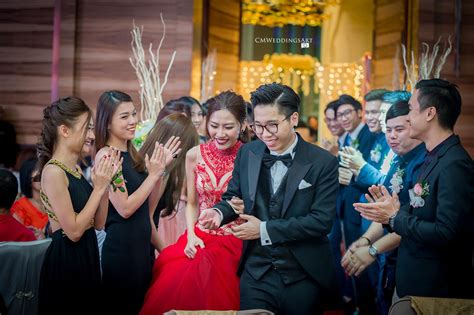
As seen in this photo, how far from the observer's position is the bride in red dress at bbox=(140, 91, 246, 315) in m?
3.56

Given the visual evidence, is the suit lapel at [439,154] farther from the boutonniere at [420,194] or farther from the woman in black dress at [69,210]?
the woman in black dress at [69,210]

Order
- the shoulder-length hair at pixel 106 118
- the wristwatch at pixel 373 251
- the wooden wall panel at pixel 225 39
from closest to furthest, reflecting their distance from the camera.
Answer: the shoulder-length hair at pixel 106 118
the wristwatch at pixel 373 251
the wooden wall panel at pixel 225 39

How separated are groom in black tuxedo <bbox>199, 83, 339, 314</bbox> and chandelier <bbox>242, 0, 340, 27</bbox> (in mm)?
5416

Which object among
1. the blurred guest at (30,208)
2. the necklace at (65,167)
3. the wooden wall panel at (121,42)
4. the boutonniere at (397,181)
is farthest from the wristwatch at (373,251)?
the wooden wall panel at (121,42)

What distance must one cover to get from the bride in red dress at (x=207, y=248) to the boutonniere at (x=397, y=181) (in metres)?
0.83

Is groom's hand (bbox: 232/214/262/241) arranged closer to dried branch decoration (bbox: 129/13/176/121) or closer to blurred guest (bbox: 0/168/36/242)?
blurred guest (bbox: 0/168/36/242)

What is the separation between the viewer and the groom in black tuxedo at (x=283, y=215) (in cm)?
309

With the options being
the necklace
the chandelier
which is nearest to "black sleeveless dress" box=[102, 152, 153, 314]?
the necklace

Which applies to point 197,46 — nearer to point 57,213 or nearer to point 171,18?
point 171,18

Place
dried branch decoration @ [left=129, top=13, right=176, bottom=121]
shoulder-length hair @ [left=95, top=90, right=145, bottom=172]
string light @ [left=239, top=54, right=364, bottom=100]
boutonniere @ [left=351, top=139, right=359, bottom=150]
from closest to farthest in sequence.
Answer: shoulder-length hair @ [left=95, top=90, right=145, bottom=172], boutonniere @ [left=351, top=139, right=359, bottom=150], dried branch decoration @ [left=129, top=13, right=176, bottom=121], string light @ [left=239, top=54, right=364, bottom=100]

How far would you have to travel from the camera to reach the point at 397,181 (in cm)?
374

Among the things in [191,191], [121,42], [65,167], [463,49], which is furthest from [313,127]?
[65,167]

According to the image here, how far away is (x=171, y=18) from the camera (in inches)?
305

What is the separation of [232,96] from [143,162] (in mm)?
590
